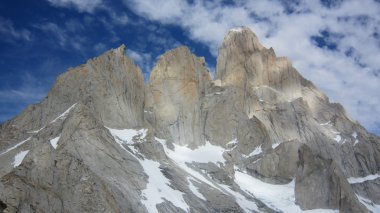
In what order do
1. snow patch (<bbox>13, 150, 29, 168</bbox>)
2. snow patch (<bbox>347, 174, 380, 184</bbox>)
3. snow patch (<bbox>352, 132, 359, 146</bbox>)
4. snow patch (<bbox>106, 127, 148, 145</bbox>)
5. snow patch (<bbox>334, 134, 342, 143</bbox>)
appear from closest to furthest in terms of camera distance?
snow patch (<bbox>13, 150, 29, 168</bbox>) < snow patch (<bbox>106, 127, 148, 145</bbox>) < snow patch (<bbox>347, 174, 380, 184</bbox>) < snow patch (<bbox>334, 134, 342, 143</bbox>) < snow patch (<bbox>352, 132, 359, 146</bbox>)

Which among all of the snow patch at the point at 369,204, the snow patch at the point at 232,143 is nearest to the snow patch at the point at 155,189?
the snow patch at the point at 232,143

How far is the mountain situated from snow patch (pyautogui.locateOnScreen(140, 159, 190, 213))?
21 cm

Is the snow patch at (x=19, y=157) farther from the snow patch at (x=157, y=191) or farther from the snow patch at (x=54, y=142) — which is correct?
the snow patch at (x=157, y=191)

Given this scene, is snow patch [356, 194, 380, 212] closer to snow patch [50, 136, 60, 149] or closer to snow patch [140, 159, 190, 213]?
snow patch [140, 159, 190, 213]

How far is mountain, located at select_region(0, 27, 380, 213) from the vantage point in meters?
55.3

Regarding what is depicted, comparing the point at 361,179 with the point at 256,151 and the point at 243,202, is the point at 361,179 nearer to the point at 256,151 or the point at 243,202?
the point at 256,151

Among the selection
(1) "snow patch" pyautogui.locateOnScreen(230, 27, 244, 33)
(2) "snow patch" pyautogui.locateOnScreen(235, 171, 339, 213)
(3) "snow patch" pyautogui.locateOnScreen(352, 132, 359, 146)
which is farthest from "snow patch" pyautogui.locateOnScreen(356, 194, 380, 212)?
(1) "snow patch" pyautogui.locateOnScreen(230, 27, 244, 33)

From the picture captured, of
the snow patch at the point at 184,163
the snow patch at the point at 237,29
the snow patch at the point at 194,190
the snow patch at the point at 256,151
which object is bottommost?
the snow patch at the point at 194,190

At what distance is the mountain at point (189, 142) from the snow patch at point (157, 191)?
0.21 meters

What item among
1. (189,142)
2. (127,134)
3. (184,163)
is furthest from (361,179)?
(127,134)

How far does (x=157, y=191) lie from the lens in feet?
220

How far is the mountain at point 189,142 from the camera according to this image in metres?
55.3

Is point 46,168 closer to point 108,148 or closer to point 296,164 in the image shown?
point 108,148

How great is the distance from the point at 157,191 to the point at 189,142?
35.8 metres
